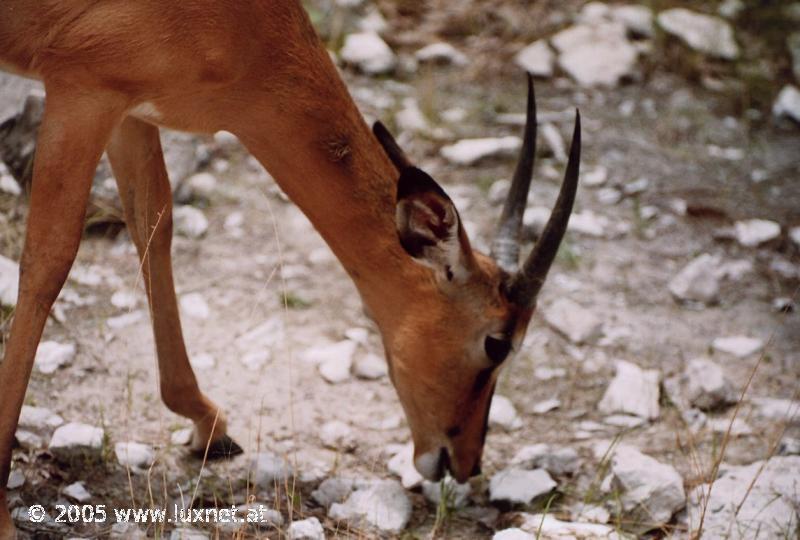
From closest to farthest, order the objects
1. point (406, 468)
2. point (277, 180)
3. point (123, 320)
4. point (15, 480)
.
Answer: point (15, 480), point (277, 180), point (406, 468), point (123, 320)

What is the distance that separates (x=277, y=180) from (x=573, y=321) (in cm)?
210

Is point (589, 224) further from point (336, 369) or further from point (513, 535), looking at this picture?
point (513, 535)

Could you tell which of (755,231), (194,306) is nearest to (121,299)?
(194,306)

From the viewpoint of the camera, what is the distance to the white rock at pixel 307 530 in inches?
141

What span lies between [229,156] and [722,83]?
3.70 meters

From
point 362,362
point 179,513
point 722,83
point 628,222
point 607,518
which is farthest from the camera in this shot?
point 722,83

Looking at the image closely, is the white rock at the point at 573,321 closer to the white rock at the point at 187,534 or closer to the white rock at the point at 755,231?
the white rock at the point at 755,231

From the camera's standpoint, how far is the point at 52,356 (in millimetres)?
4398

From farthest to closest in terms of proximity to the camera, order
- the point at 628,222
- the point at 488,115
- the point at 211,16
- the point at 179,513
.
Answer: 1. the point at 488,115
2. the point at 628,222
3. the point at 179,513
4. the point at 211,16

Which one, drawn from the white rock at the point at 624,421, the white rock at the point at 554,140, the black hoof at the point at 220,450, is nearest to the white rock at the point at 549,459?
the white rock at the point at 624,421

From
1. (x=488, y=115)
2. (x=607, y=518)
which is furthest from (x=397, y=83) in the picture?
(x=607, y=518)

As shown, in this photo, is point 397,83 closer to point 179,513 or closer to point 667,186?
point 667,186

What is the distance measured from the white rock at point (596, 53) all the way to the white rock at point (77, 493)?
501cm

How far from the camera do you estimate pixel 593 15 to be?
8.09 m
